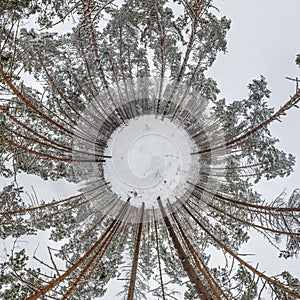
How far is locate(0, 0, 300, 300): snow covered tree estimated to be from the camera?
21.4ft

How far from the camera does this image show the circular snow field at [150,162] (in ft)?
22.4

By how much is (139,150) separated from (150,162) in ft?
1.25

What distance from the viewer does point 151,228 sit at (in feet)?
25.7

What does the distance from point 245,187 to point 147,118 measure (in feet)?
9.51

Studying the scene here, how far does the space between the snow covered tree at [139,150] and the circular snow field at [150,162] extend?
28 mm

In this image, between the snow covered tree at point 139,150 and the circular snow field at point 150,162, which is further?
the circular snow field at point 150,162

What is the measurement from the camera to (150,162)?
671 cm

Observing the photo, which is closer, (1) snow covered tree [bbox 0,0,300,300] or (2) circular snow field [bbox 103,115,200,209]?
(1) snow covered tree [bbox 0,0,300,300]

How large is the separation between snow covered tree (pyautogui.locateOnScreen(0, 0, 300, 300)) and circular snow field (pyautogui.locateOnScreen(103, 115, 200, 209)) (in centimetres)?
3

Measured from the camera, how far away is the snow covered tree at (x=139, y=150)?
652 centimetres

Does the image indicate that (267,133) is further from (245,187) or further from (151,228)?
(151,228)

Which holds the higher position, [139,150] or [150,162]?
[139,150]

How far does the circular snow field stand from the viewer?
6812 mm

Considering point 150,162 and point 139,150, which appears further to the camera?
point 139,150
